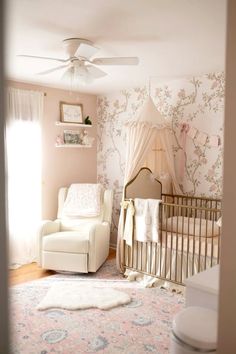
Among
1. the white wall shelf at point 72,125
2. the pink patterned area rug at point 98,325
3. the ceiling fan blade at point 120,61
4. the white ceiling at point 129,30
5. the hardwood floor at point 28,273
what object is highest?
the white ceiling at point 129,30

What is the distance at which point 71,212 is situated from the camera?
4301mm

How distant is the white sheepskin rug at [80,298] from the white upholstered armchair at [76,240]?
34cm

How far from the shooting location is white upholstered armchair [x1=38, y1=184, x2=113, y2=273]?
3754mm

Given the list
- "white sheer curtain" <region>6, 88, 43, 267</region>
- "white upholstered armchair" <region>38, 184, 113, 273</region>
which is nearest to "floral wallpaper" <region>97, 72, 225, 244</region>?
"white upholstered armchair" <region>38, 184, 113, 273</region>

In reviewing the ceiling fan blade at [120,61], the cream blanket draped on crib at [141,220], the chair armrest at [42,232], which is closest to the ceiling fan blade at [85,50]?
the ceiling fan blade at [120,61]

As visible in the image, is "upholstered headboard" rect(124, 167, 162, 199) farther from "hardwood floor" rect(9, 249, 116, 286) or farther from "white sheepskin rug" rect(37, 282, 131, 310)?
"hardwood floor" rect(9, 249, 116, 286)

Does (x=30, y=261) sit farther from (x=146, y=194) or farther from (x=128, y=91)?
(x=128, y=91)

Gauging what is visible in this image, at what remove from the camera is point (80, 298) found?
3152 mm

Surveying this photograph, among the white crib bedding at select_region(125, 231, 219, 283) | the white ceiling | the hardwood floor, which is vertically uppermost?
the white ceiling

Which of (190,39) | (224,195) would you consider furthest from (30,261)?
(224,195)

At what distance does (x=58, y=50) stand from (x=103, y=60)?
563mm

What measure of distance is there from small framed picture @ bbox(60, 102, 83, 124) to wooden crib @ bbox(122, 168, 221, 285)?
1426 millimetres

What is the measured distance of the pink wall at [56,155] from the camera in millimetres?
4504

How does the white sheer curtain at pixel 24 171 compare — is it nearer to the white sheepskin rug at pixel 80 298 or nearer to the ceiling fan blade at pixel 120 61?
the white sheepskin rug at pixel 80 298
